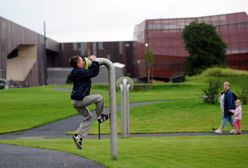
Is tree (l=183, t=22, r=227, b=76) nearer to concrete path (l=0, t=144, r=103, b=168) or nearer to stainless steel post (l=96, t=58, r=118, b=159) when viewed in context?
concrete path (l=0, t=144, r=103, b=168)

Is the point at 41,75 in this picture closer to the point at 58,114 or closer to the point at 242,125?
the point at 58,114

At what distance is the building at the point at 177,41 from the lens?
344 ft

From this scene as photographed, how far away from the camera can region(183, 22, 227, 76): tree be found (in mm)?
85875

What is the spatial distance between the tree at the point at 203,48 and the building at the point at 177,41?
17.5 m

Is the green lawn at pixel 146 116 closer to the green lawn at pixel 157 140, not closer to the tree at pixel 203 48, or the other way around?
the green lawn at pixel 157 140

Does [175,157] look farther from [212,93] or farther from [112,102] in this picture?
[212,93]

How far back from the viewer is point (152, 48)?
11300 centimetres

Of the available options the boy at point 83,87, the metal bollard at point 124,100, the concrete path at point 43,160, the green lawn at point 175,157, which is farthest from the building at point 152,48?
the boy at point 83,87

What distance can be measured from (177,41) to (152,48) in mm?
5874

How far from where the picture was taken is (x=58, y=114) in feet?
103

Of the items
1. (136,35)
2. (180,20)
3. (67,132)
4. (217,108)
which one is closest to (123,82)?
(67,132)

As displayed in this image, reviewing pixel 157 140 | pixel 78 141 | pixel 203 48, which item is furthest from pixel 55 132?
pixel 203 48

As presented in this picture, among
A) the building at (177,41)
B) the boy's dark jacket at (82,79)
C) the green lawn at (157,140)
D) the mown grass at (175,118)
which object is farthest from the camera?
the building at (177,41)

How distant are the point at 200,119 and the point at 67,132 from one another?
7560mm
